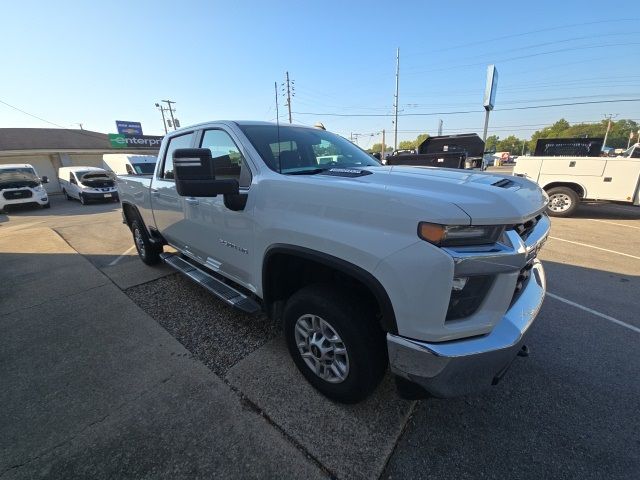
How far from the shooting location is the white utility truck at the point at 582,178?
7.54 metres

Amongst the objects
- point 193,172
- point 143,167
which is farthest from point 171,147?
point 143,167

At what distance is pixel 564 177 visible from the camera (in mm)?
8281

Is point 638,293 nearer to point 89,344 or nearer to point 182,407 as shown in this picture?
point 182,407

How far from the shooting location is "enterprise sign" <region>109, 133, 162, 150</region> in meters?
29.6

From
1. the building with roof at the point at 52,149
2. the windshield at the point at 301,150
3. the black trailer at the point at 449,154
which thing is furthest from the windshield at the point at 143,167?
the windshield at the point at 301,150

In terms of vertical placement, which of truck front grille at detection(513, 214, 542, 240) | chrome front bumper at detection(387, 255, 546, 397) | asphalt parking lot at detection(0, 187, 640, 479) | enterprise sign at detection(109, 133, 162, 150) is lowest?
asphalt parking lot at detection(0, 187, 640, 479)

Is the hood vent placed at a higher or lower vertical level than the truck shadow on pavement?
higher

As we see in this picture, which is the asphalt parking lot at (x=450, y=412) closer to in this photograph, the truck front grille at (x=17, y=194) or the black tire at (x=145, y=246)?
the black tire at (x=145, y=246)

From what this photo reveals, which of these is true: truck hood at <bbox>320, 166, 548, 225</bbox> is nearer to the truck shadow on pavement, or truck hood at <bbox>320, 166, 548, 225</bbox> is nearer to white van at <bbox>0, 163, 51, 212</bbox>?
the truck shadow on pavement

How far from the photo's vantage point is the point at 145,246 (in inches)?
196

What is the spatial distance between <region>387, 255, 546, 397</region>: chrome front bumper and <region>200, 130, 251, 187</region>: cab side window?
1.67 meters

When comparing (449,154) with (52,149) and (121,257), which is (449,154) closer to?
(121,257)

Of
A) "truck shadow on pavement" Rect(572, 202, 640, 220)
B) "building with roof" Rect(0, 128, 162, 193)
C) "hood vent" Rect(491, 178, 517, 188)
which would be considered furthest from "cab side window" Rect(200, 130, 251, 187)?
"building with roof" Rect(0, 128, 162, 193)

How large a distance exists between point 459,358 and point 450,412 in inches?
37.0
